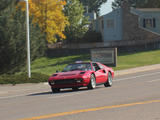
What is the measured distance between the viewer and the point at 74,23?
256ft

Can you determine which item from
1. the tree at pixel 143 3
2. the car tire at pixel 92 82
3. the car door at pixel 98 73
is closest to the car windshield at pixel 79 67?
the car door at pixel 98 73

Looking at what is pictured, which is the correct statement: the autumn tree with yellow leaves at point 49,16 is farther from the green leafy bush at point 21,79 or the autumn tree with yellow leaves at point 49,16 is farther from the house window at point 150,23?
the green leafy bush at point 21,79

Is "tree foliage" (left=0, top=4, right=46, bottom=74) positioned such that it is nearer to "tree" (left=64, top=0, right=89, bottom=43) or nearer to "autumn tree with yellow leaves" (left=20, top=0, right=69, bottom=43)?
"autumn tree with yellow leaves" (left=20, top=0, right=69, bottom=43)

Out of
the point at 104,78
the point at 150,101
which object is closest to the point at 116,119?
the point at 150,101

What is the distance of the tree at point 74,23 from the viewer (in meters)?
75.6

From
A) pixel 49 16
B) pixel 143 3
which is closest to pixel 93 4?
pixel 143 3

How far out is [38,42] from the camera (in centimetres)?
3678

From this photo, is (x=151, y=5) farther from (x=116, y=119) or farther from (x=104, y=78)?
(x=116, y=119)

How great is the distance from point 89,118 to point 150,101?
12.3 ft

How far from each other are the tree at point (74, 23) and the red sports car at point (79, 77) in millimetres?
55061

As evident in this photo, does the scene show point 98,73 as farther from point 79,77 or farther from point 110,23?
point 110,23

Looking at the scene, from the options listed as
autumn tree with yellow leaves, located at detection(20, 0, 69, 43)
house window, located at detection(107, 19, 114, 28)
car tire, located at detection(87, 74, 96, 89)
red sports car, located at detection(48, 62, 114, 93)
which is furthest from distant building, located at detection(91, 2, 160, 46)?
car tire, located at detection(87, 74, 96, 89)

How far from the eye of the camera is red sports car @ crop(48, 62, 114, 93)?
18.2 m

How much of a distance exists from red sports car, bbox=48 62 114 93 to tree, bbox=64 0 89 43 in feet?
181
